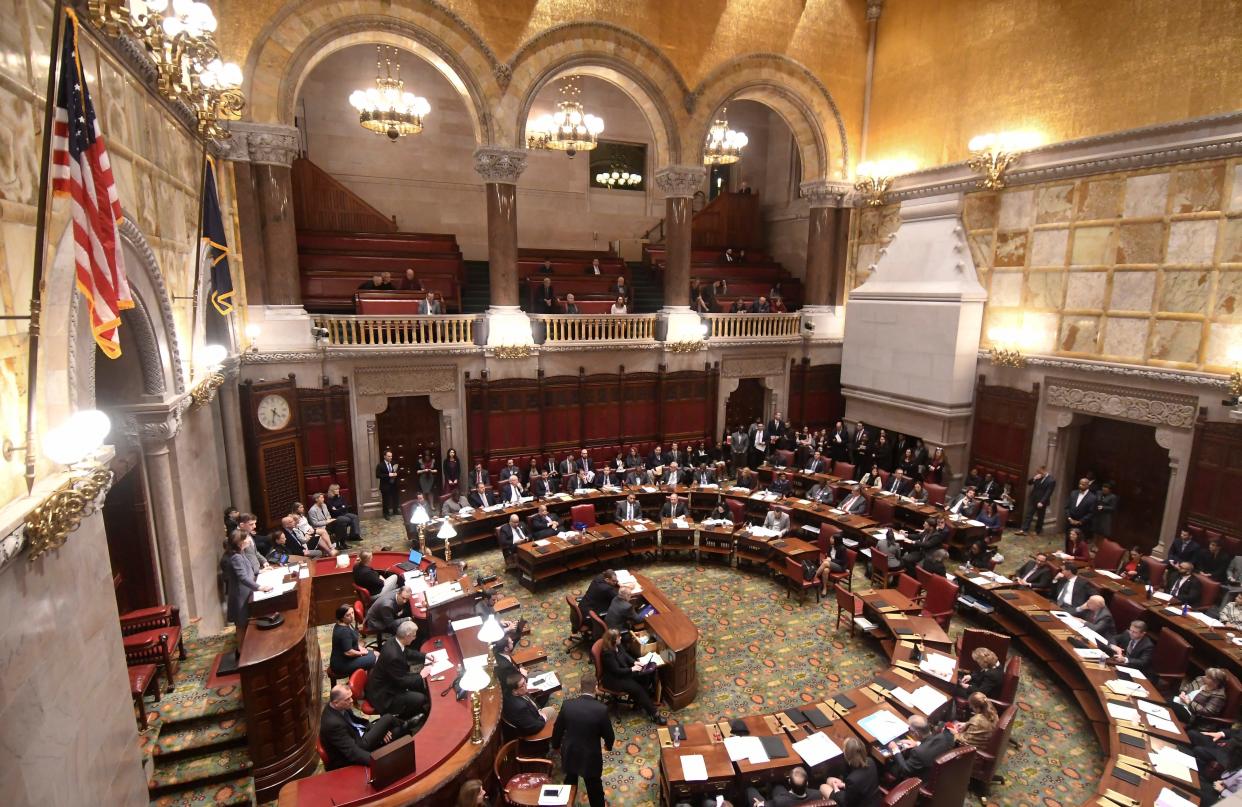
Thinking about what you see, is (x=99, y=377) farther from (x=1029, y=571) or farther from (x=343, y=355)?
(x=1029, y=571)

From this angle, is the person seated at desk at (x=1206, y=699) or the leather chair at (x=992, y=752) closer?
the leather chair at (x=992, y=752)

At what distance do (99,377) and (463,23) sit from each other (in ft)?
35.2

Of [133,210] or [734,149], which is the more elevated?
[734,149]

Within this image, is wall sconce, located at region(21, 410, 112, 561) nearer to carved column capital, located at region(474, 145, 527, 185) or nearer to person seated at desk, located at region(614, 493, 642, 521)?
person seated at desk, located at region(614, 493, 642, 521)

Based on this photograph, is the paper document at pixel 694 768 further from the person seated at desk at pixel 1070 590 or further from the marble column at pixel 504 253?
the marble column at pixel 504 253

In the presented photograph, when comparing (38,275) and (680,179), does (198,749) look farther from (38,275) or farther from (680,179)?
(680,179)

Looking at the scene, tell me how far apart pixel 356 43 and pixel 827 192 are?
12489 millimetres

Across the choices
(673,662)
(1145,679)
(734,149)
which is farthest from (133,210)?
(734,149)

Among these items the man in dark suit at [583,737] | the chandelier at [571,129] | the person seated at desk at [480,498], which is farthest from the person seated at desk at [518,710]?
the chandelier at [571,129]

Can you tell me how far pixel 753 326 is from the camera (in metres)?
18.3

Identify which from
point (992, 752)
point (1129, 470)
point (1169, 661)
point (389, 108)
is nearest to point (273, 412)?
point (389, 108)

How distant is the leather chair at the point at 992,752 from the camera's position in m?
6.69

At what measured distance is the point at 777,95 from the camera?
1766cm

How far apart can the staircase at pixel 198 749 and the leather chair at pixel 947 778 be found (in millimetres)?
6521
